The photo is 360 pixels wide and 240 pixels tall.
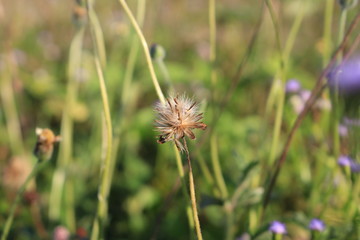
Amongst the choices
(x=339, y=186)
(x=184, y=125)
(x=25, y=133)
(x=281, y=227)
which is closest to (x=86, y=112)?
(x=25, y=133)

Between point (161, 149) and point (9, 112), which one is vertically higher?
point (9, 112)

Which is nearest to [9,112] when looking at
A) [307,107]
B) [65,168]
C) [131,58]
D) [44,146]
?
[65,168]

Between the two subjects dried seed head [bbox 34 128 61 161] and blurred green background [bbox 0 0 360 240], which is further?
blurred green background [bbox 0 0 360 240]

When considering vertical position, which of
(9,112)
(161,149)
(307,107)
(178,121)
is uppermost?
(9,112)

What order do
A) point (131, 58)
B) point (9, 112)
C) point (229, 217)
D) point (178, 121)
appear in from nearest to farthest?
point (178, 121), point (229, 217), point (131, 58), point (9, 112)

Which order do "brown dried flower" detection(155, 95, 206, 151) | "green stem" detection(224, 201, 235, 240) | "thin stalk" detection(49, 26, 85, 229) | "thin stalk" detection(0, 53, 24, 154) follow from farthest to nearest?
"thin stalk" detection(0, 53, 24, 154)
"thin stalk" detection(49, 26, 85, 229)
"green stem" detection(224, 201, 235, 240)
"brown dried flower" detection(155, 95, 206, 151)

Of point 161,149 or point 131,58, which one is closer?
point 131,58

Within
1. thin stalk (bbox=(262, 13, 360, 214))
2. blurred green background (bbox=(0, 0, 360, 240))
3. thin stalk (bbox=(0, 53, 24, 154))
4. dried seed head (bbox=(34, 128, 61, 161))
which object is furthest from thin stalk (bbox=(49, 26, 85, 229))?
thin stalk (bbox=(262, 13, 360, 214))

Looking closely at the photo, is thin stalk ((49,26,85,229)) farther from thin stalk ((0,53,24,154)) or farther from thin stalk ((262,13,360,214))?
thin stalk ((262,13,360,214))

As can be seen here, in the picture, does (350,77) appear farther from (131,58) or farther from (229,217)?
(131,58)
